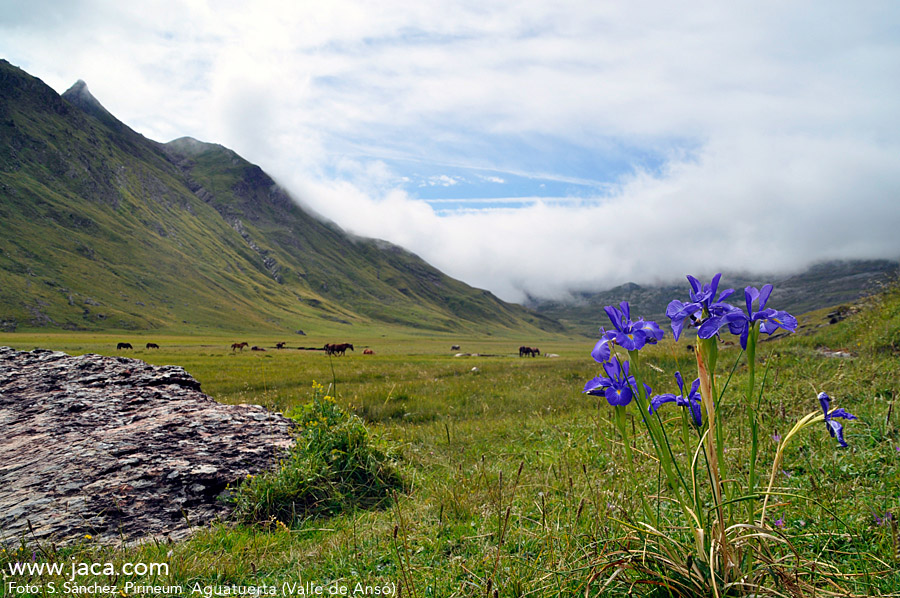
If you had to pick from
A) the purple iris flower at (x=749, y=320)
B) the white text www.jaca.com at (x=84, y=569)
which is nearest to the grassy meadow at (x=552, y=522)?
the white text www.jaca.com at (x=84, y=569)

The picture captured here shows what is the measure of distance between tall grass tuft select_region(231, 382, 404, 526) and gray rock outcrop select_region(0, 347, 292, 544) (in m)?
0.47

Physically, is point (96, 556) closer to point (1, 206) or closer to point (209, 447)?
point (209, 447)

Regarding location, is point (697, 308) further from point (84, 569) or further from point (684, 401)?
point (84, 569)

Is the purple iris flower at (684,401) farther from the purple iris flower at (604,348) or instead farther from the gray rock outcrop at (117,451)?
the gray rock outcrop at (117,451)

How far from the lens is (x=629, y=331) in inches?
93.2

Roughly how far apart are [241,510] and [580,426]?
584 centimetres

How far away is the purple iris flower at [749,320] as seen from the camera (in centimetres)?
196

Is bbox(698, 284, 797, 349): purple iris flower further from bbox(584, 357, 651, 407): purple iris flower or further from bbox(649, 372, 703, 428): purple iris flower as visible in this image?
bbox(584, 357, 651, 407): purple iris flower

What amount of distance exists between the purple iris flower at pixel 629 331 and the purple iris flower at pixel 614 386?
→ 0.46ft

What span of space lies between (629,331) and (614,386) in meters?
0.33

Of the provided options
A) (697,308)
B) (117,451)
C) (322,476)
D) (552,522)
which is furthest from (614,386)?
(117,451)

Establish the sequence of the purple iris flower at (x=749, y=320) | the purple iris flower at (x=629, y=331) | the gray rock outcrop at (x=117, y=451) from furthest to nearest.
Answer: the gray rock outcrop at (x=117, y=451) < the purple iris flower at (x=629, y=331) < the purple iris flower at (x=749, y=320)

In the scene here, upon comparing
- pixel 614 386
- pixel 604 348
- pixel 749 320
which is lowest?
pixel 614 386

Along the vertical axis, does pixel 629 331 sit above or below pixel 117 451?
above
